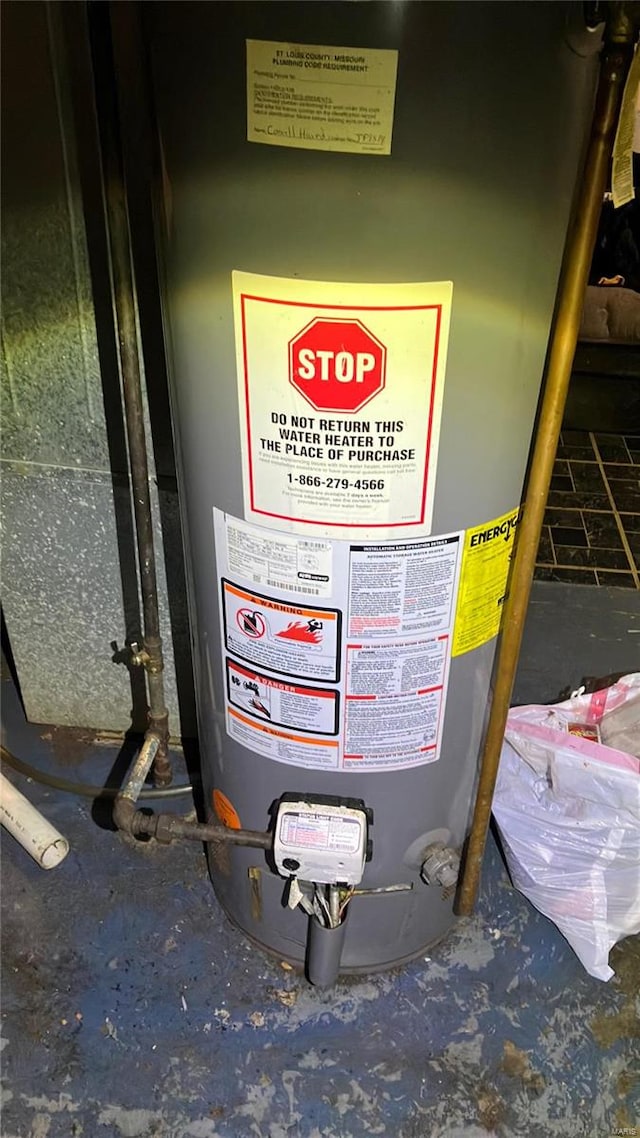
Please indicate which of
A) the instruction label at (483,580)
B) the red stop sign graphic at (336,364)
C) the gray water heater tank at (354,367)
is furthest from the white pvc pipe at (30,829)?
the red stop sign graphic at (336,364)

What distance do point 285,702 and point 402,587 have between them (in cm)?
20

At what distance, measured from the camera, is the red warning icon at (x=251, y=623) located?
3.00 ft

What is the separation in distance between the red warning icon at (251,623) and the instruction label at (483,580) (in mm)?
208

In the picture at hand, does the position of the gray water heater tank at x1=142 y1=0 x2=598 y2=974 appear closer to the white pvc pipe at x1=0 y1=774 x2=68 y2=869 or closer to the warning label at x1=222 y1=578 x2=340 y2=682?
the warning label at x1=222 y1=578 x2=340 y2=682

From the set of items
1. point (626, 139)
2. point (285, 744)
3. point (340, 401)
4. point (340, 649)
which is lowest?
point (285, 744)

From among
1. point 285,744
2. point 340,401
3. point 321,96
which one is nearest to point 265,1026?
point 285,744

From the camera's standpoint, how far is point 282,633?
0.91m

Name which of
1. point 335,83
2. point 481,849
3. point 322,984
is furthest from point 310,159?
point 322,984

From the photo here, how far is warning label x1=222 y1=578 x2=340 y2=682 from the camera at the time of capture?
886 millimetres

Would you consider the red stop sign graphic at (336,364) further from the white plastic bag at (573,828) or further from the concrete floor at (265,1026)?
the concrete floor at (265,1026)

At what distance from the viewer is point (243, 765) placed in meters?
1.04

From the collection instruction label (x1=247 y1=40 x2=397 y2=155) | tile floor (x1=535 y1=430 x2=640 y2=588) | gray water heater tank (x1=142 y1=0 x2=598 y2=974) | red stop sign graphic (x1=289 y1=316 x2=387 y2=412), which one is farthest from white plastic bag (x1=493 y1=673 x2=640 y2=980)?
tile floor (x1=535 y1=430 x2=640 y2=588)

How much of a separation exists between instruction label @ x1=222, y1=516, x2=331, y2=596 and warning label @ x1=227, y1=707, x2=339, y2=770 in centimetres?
20

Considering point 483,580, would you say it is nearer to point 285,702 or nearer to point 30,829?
point 285,702
